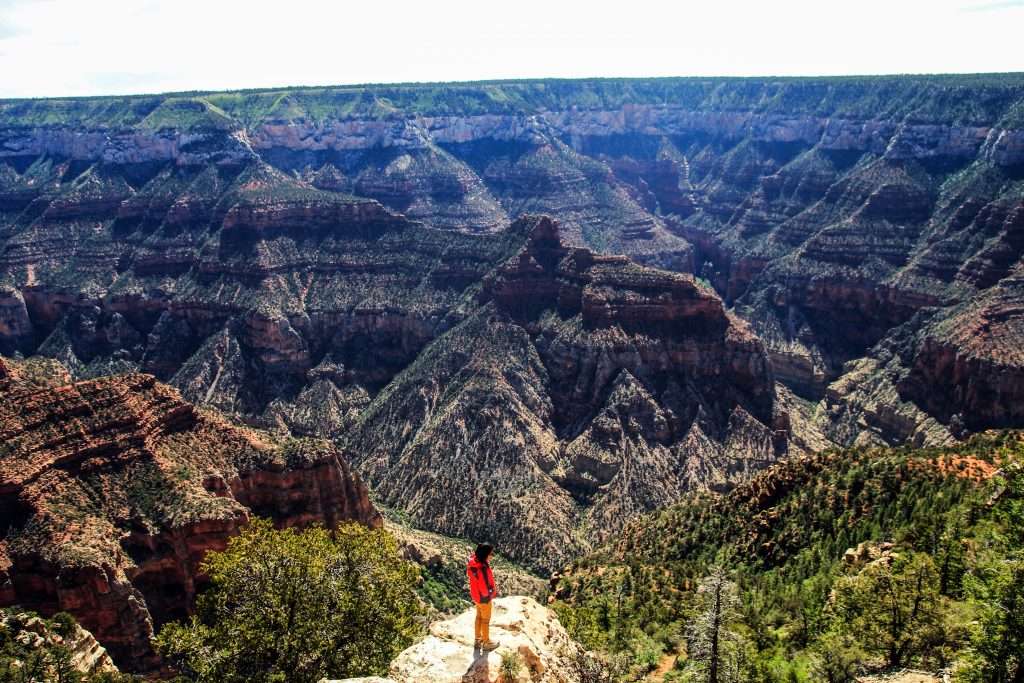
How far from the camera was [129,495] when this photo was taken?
7569 cm

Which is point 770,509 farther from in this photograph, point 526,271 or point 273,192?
point 273,192

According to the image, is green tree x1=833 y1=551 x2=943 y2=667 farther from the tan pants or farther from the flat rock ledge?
the tan pants

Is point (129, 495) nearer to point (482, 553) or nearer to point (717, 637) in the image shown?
point (482, 553)

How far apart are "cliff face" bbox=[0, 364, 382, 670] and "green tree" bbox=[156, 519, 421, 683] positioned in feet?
65.8

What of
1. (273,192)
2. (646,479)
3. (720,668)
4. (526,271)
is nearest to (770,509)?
(720,668)

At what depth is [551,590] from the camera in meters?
80.4

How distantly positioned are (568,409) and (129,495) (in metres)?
76.2

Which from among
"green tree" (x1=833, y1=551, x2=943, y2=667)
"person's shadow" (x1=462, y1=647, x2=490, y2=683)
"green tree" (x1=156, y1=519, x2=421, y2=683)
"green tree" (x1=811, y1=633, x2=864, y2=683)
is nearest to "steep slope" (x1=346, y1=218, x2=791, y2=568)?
"green tree" (x1=156, y1=519, x2=421, y2=683)

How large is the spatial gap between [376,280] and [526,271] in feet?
130

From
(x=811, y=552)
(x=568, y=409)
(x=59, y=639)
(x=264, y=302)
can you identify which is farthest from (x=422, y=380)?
(x=59, y=639)

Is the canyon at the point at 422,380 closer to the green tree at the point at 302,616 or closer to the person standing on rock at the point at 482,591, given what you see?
the green tree at the point at 302,616

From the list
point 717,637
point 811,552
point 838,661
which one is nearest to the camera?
point 717,637

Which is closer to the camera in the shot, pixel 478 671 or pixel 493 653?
pixel 478 671

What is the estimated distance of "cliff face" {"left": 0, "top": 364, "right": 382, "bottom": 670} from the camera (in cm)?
6700
